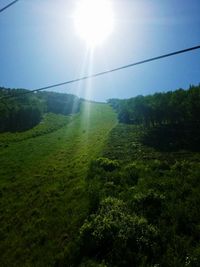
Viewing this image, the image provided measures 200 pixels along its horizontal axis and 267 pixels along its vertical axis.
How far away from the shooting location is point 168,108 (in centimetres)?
8294

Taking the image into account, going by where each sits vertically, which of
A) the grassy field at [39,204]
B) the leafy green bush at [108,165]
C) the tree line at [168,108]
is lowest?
the grassy field at [39,204]

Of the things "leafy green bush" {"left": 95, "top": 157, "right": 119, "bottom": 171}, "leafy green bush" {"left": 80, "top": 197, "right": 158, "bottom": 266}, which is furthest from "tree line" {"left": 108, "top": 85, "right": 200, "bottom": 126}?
"leafy green bush" {"left": 80, "top": 197, "right": 158, "bottom": 266}

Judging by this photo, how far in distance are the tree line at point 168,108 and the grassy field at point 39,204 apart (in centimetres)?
3390

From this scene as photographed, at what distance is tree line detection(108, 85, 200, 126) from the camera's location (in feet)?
250

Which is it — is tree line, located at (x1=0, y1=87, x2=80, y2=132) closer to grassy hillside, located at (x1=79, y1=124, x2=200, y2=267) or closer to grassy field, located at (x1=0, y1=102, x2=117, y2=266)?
grassy field, located at (x1=0, y1=102, x2=117, y2=266)

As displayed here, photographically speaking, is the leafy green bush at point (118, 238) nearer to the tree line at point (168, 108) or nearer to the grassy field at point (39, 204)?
the grassy field at point (39, 204)

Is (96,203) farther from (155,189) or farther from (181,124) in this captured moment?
(181,124)

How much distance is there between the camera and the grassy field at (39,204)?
20.2 meters

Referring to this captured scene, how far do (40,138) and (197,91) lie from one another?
145ft

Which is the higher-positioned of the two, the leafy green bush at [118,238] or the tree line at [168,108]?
the tree line at [168,108]

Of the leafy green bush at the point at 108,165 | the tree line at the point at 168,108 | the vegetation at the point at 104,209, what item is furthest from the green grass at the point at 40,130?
the leafy green bush at the point at 108,165

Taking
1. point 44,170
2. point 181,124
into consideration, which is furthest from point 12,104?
point 44,170

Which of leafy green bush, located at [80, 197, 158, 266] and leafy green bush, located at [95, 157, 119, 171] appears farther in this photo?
leafy green bush, located at [95, 157, 119, 171]

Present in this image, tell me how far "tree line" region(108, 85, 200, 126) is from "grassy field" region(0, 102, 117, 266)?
1335 inches
